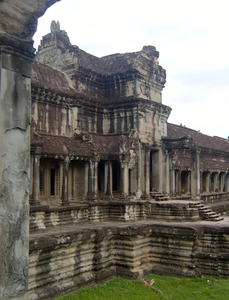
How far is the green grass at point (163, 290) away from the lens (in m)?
9.03

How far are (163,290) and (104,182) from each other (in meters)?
6.95

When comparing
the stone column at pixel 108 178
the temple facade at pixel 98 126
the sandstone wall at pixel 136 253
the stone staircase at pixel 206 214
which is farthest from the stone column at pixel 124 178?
the stone staircase at pixel 206 214

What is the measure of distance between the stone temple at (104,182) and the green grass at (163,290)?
0.36m

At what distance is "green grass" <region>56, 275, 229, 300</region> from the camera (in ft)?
29.6

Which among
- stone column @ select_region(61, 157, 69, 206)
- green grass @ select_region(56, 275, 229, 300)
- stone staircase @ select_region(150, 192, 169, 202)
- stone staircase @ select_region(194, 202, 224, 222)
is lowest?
green grass @ select_region(56, 275, 229, 300)

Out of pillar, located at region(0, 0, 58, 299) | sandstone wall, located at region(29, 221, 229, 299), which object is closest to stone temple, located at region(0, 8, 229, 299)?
sandstone wall, located at region(29, 221, 229, 299)

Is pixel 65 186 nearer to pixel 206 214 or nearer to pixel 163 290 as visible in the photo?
pixel 163 290

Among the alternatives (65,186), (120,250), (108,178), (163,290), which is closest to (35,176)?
(65,186)

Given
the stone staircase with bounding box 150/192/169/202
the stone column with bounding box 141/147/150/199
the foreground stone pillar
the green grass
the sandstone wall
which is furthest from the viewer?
the stone staircase with bounding box 150/192/169/202

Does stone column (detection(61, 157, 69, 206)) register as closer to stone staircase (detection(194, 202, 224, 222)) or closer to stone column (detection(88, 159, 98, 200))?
stone column (detection(88, 159, 98, 200))

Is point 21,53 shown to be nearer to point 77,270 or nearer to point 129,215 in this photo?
point 77,270

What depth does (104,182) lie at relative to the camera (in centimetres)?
1576

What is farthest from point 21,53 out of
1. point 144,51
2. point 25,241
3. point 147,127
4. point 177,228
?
point 144,51

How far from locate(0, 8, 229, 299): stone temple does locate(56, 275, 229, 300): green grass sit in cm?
36
